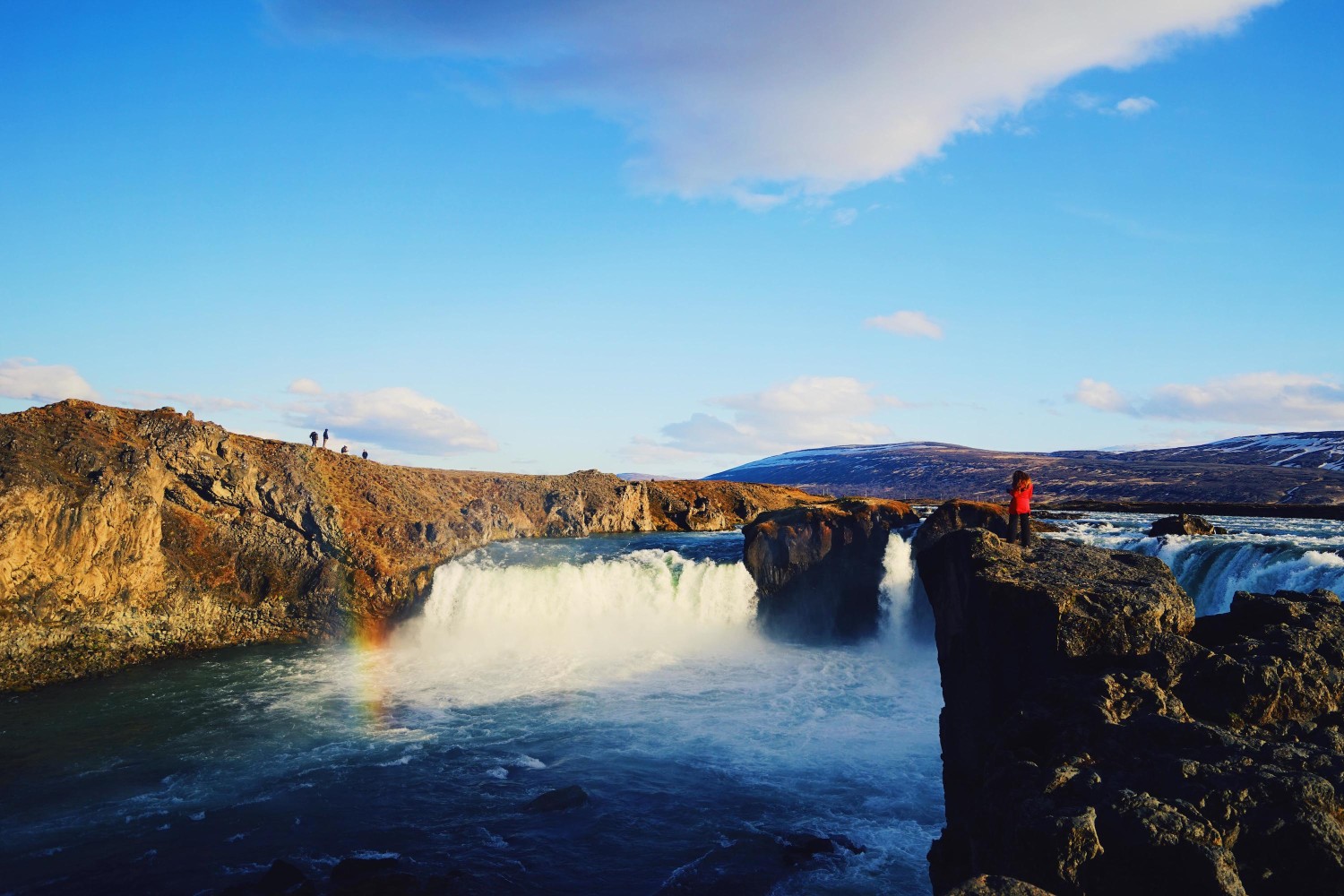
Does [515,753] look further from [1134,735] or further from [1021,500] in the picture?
[1134,735]

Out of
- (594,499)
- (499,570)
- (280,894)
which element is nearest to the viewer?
(280,894)

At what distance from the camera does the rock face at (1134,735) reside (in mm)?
7277

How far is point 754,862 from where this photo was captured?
16.5 m

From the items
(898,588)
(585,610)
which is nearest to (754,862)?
(898,588)

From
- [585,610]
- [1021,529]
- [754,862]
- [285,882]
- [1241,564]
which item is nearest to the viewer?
[285,882]

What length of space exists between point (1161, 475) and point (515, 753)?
439 ft

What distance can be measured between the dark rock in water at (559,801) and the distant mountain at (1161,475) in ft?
247

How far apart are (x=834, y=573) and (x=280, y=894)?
30.7 meters

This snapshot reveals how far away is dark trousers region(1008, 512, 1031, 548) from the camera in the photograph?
677 inches

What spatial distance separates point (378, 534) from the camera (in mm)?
44812

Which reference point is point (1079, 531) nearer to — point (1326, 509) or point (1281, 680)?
point (1326, 509)

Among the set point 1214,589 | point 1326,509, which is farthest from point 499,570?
point 1326,509

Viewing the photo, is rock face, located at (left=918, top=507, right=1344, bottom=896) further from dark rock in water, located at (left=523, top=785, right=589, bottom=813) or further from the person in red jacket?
dark rock in water, located at (left=523, top=785, right=589, bottom=813)

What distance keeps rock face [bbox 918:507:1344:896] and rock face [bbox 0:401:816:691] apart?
3433cm
